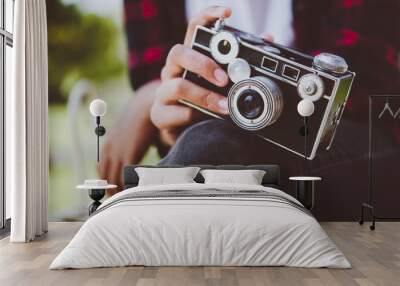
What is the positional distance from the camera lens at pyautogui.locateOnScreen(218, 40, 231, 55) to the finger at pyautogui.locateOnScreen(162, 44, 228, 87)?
0.58 feet

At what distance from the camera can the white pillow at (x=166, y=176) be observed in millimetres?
6723

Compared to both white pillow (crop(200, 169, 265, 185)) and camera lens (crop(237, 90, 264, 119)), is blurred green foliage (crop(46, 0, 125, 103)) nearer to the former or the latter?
camera lens (crop(237, 90, 264, 119))

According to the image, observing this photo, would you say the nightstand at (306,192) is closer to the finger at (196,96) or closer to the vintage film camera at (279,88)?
the vintage film camera at (279,88)

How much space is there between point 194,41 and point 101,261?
12.4 ft

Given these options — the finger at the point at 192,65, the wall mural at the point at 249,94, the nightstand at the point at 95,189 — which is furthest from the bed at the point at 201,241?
the finger at the point at 192,65

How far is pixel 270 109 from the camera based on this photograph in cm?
745

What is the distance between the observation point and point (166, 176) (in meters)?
6.76

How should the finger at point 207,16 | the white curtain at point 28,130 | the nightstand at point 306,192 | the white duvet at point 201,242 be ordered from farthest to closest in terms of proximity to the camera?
1. the finger at point 207,16
2. the nightstand at point 306,192
3. the white curtain at point 28,130
4. the white duvet at point 201,242

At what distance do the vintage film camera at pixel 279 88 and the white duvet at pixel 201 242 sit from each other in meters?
2.88

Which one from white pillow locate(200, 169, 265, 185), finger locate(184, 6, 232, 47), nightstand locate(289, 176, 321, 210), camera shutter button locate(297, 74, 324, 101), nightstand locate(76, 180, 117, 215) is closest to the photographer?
white pillow locate(200, 169, 265, 185)

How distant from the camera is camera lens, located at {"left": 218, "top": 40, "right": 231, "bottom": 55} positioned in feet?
24.6

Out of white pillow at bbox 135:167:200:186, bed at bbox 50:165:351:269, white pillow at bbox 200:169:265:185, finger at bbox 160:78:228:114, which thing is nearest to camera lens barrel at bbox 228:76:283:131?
finger at bbox 160:78:228:114

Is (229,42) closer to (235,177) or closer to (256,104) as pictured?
(256,104)

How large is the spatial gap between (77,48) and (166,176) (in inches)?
86.7
